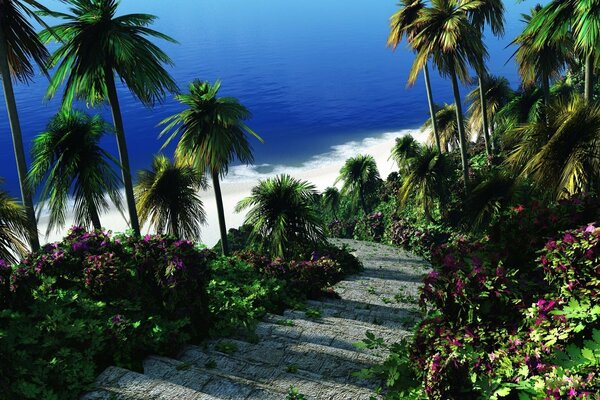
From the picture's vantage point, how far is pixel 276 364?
657cm

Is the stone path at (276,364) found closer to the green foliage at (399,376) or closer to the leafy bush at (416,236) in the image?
the green foliage at (399,376)

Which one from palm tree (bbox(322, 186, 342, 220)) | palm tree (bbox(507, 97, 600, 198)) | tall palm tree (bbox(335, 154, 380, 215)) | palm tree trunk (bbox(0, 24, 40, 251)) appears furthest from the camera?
palm tree (bbox(322, 186, 342, 220))

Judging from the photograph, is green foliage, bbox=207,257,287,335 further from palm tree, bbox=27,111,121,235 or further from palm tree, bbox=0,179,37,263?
palm tree, bbox=0,179,37,263

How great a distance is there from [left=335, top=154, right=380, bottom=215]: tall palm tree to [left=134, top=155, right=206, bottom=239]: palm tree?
654 inches

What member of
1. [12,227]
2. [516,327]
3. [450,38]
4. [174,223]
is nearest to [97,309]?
[12,227]

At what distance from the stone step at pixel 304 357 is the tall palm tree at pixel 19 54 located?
642 cm

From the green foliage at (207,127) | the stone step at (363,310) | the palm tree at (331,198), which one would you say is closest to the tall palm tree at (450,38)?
the green foliage at (207,127)

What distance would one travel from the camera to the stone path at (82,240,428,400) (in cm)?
521

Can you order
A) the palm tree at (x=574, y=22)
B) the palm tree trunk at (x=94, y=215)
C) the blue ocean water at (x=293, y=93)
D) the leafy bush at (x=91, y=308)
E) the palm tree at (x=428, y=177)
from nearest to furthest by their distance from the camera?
1. the leafy bush at (x=91, y=308)
2. the palm tree at (x=574, y=22)
3. the palm tree trunk at (x=94, y=215)
4. the palm tree at (x=428, y=177)
5. the blue ocean water at (x=293, y=93)

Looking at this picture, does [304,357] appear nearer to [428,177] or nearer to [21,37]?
[21,37]

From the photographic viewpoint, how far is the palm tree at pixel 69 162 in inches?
497

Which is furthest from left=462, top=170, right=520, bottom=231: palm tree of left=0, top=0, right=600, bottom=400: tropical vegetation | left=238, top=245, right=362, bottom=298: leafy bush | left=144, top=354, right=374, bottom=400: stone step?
left=144, top=354, right=374, bottom=400: stone step

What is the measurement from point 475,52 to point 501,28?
7.79m

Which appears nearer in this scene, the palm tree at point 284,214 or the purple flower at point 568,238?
the purple flower at point 568,238
